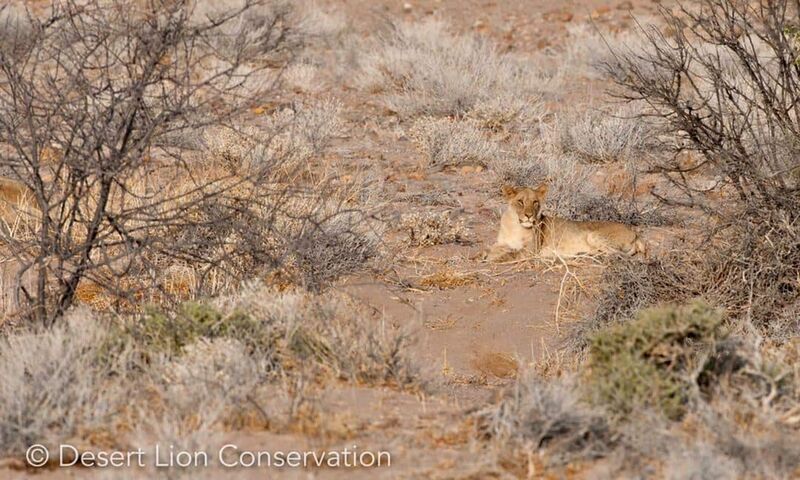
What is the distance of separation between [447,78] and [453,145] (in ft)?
8.74

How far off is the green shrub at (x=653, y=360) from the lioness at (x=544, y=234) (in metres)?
3.96

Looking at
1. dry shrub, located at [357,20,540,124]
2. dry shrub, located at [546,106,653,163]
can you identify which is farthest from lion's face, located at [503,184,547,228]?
dry shrub, located at [357,20,540,124]

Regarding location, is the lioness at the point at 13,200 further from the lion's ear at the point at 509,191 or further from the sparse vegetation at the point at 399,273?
the lion's ear at the point at 509,191

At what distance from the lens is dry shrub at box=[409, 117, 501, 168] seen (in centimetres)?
1291

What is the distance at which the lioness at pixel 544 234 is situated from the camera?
32.2ft

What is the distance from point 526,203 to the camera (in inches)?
391

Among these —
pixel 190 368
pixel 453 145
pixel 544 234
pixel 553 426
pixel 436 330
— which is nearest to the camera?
pixel 553 426

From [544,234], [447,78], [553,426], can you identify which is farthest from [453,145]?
[553,426]

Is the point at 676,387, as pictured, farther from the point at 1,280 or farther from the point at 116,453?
the point at 1,280

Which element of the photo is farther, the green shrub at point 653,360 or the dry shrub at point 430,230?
the dry shrub at point 430,230

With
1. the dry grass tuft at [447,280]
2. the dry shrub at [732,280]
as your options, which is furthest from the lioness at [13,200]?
the dry shrub at [732,280]

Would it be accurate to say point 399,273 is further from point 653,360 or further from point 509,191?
point 653,360

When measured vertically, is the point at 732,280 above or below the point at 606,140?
below

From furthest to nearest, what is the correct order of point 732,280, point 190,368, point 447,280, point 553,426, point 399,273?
1. point 399,273
2. point 447,280
3. point 732,280
4. point 190,368
5. point 553,426
